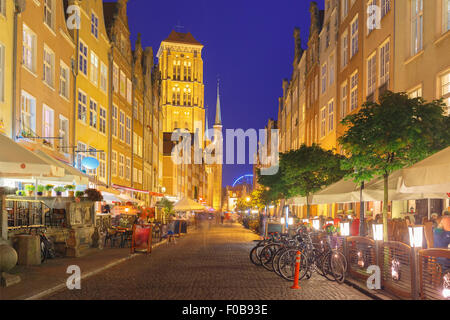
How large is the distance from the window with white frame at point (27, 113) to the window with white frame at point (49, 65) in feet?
6.14

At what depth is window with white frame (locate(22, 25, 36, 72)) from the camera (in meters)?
20.7

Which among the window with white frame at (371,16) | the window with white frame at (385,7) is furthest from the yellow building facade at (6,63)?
the window with white frame at (371,16)

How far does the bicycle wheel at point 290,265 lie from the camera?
12570mm

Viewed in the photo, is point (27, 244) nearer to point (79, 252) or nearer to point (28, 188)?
point (79, 252)

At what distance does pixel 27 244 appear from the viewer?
1445cm

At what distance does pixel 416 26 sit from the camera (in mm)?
20734

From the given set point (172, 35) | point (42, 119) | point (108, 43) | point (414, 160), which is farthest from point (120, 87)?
point (172, 35)

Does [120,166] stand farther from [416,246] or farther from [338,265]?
[416,246]

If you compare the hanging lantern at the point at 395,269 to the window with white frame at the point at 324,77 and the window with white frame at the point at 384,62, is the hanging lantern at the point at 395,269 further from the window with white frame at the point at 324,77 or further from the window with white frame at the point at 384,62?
the window with white frame at the point at 324,77

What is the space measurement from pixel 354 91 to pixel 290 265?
19.3m

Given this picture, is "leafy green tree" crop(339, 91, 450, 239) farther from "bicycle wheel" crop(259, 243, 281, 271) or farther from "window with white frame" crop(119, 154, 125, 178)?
"window with white frame" crop(119, 154, 125, 178)

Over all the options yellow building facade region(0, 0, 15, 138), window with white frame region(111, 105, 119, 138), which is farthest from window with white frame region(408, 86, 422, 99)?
window with white frame region(111, 105, 119, 138)

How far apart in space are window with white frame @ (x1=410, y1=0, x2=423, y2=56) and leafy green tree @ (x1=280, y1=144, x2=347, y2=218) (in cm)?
624

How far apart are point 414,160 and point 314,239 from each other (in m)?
4.29
